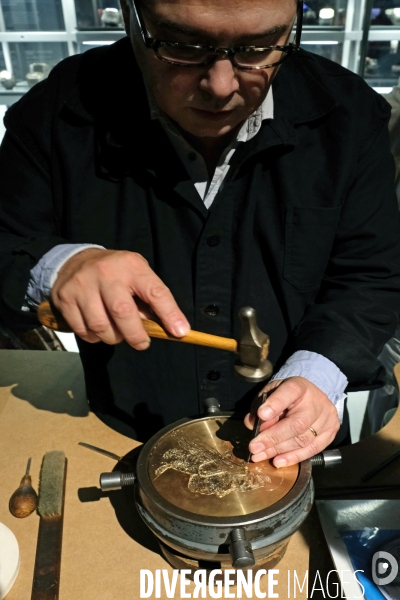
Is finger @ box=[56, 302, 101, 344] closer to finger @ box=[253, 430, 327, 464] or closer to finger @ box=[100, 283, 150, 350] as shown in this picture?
finger @ box=[100, 283, 150, 350]

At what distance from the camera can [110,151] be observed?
1561 mm

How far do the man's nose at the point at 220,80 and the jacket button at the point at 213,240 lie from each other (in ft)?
1.52

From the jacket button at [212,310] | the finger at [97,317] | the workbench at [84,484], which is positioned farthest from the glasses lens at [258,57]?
the workbench at [84,484]

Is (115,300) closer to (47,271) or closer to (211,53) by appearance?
(47,271)

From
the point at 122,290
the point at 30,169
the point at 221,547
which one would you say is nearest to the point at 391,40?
the point at 30,169

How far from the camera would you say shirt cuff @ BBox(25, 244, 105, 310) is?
127cm

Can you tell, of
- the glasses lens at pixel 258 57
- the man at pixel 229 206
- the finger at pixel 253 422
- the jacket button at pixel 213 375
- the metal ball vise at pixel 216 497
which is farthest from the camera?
the jacket button at pixel 213 375

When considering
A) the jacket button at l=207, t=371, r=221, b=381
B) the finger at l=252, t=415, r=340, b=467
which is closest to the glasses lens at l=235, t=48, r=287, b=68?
the finger at l=252, t=415, r=340, b=467

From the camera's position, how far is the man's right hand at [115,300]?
44.3 inches

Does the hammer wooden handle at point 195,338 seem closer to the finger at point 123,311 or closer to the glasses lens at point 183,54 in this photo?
the finger at point 123,311

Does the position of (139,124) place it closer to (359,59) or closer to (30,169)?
(30,169)

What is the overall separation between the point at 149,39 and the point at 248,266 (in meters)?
0.73

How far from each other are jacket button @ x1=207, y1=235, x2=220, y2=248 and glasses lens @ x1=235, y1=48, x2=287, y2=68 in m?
0.53

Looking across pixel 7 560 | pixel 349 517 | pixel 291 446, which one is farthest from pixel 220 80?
pixel 7 560
